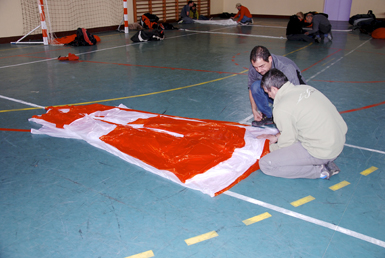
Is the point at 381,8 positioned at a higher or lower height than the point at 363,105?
higher

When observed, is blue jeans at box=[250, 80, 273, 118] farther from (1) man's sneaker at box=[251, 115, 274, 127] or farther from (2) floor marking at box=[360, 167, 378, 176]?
(2) floor marking at box=[360, 167, 378, 176]

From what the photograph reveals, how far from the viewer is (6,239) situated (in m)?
2.35

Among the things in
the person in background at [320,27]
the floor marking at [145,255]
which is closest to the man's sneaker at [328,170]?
the floor marking at [145,255]

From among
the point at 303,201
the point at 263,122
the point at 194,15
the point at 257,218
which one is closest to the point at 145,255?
the point at 257,218

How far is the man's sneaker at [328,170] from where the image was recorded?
10.3 feet

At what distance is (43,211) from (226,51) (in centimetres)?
809

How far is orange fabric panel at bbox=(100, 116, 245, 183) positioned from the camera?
3.25m

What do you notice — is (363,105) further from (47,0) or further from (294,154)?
(47,0)

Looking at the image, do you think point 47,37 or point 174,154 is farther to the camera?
point 47,37

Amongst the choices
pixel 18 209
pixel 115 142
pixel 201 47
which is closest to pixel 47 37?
pixel 201 47

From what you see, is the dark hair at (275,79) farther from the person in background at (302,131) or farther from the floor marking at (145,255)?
the floor marking at (145,255)

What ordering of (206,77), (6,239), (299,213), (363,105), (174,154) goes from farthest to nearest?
(206,77) → (363,105) → (174,154) → (299,213) → (6,239)

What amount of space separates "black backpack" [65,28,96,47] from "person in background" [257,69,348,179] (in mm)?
9355

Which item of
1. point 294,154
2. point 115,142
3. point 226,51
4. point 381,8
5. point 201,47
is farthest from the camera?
point 381,8
